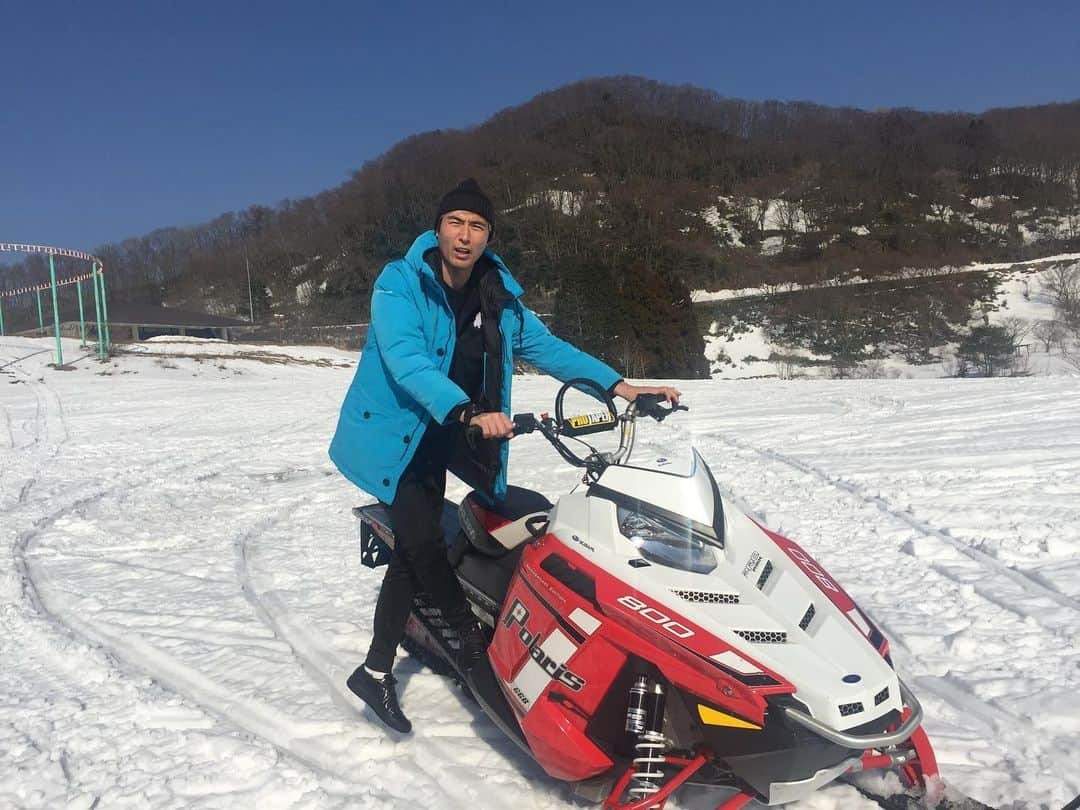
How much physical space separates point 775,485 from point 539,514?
4433mm

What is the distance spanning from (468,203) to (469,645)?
1.71 meters

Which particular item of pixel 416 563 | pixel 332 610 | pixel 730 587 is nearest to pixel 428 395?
pixel 416 563

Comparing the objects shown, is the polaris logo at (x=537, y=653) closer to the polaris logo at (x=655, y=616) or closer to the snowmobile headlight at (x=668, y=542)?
the polaris logo at (x=655, y=616)

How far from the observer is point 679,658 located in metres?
2.08

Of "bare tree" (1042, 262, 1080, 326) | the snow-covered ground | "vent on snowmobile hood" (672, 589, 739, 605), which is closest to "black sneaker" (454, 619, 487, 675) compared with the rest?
the snow-covered ground

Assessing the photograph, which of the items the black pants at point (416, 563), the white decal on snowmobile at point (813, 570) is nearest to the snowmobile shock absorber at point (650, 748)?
the white decal on snowmobile at point (813, 570)

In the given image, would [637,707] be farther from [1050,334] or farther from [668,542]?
[1050,334]

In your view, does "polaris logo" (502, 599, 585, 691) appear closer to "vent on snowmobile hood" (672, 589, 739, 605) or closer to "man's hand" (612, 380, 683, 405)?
"vent on snowmobile hood" (672, 589, 739, 605)

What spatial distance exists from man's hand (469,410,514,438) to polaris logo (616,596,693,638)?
0.62 m

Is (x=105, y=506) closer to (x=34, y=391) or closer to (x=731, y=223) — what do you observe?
(x=34, y=391)

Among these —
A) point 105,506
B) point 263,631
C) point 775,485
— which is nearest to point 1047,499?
point 775,485

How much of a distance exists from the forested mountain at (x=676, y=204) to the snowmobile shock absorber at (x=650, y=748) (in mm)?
52549

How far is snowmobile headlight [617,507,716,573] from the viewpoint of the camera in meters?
2.24

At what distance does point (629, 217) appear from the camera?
77.2 metres
